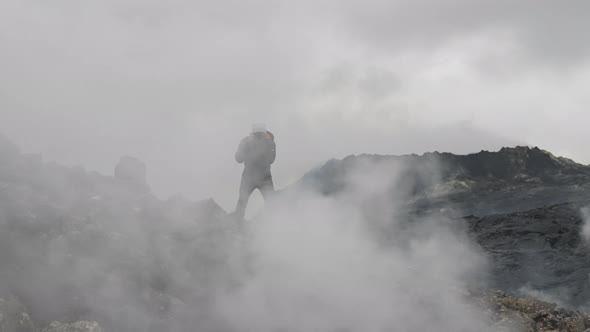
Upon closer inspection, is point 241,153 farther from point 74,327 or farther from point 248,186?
point 74,327

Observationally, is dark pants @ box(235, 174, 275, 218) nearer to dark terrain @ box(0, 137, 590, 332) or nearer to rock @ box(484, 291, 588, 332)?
dark terrain @ box(0, 137, 590, 332)

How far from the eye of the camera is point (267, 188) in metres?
11.9

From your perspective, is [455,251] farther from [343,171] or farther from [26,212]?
[343,171]

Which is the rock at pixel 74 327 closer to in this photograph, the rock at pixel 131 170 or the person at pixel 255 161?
the rock at pixel 131 170

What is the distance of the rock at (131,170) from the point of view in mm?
10867

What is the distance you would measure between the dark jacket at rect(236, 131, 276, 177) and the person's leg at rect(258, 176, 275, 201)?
5.4 inches

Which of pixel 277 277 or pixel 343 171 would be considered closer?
pixel 277 277

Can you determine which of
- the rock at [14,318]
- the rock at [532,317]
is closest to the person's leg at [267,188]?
the rock at [532,317]

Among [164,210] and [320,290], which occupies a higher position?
[164,210]

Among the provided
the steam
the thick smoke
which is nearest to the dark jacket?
the steam

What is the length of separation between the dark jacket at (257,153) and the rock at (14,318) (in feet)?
20.8

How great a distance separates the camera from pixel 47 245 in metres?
6.96

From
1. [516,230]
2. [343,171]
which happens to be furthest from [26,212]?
[343,171]

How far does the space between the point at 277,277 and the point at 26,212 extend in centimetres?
330
